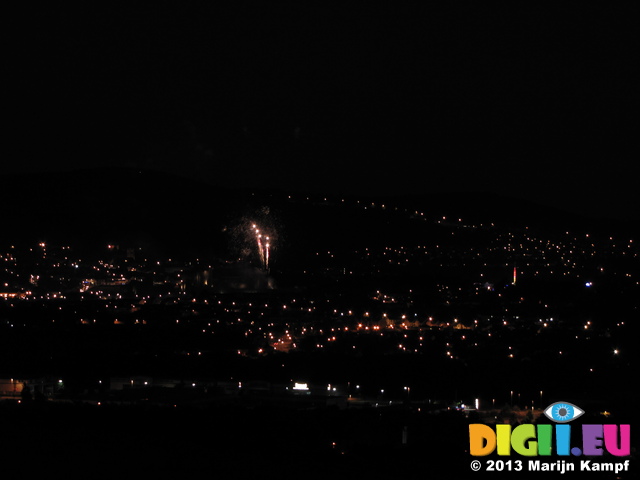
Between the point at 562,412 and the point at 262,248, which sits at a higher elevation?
the point at 262,248

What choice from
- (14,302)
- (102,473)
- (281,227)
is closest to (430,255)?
(281,227)

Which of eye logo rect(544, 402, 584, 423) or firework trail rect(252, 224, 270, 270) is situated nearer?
eye logo rect(544, 402, 584, 423)

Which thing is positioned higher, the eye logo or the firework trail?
the firework trail

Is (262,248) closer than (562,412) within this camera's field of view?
No

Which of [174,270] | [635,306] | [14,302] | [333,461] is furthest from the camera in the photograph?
[174,270]

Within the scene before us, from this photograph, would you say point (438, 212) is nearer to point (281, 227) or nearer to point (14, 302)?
point (281, 227)

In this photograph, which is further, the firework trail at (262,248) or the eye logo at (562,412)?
the firework trail at (262,248)

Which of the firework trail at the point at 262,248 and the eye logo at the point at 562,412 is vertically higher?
the firework trail at the point at 262,248

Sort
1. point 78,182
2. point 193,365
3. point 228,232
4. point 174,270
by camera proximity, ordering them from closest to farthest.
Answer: point 193,365 < point 174,270 < point 228,232 < point 78,182
